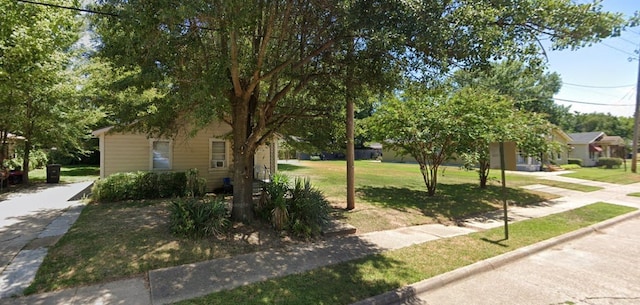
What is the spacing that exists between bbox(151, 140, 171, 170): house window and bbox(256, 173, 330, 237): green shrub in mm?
6629

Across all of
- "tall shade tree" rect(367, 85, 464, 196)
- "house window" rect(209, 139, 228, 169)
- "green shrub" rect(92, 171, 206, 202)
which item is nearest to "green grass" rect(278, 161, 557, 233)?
"tall shade tree" rect(367, 85, 464, 196)

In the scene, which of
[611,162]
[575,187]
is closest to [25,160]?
[575,187]

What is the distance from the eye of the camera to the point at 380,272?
5.05m

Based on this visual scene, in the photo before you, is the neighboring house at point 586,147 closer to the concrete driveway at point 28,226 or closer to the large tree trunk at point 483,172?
the large tree trunk at point 483,172

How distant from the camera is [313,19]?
7.03 metres

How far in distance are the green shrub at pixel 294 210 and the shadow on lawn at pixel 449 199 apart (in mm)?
3569

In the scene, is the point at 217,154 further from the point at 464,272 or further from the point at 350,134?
the point at 464,272

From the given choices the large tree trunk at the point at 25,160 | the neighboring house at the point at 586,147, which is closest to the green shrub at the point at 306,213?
the large tree trunk at the point at 25,160

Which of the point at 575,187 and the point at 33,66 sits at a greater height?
the point at 33,66

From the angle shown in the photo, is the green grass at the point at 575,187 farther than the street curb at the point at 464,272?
Yes

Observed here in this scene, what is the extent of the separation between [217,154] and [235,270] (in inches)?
374

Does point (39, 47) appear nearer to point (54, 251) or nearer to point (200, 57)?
point (200, 57)

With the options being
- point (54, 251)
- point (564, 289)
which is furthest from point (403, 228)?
point (54, 251)

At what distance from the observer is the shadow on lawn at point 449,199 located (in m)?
10.3
